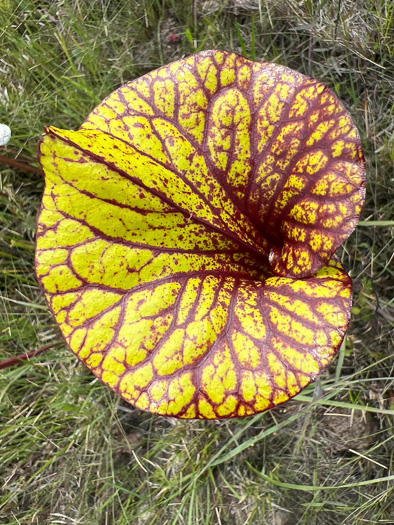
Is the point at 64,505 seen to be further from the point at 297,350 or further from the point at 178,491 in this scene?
the point at 297,350

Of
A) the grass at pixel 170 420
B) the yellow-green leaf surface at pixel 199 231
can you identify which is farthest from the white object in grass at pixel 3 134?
the yellow-green leaf surface at pixel 199 231

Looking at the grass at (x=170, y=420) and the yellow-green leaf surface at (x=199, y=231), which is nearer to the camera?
the yellow-green leaf surface at (x=199, y=231)

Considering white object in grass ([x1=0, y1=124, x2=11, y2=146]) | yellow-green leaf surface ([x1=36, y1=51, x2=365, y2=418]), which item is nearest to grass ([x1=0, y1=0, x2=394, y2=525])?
white object in grass ([x1=0, y1=124, x2=11, y2=146])

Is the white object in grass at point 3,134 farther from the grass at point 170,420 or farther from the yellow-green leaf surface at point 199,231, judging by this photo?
the yellow-green leaf surface at point 199,231

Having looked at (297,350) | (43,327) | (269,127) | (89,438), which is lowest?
(89,438)

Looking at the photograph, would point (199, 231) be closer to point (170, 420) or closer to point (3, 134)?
point (3, 134)

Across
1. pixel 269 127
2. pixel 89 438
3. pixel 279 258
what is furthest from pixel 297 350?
pixel 89 438
